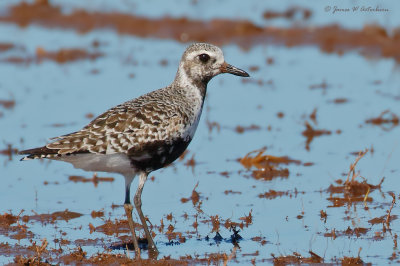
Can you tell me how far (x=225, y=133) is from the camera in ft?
62.2

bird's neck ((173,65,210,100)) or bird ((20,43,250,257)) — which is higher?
bird's neck ((173,65,210,100))

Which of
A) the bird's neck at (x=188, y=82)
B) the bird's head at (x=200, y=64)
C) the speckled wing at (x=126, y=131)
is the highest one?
the bird's head at (x=200, y=64)

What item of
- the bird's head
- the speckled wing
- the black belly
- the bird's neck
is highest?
the bird's head

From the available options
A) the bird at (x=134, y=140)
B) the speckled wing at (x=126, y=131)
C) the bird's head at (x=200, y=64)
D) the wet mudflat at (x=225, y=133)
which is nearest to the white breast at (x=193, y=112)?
the bird at (x=134, y=140)

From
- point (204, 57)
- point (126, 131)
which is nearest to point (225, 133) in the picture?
point (204, 57)

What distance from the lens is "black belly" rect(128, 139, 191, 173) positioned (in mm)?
11953

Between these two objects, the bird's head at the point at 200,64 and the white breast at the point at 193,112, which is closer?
the white breast at the point at 193,112

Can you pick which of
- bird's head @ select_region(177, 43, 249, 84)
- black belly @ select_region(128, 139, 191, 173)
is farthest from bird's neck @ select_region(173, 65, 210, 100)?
black belly @ select_region(128, 139, 191, 173)

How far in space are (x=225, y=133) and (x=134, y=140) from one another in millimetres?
7204

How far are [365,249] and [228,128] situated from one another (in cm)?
786

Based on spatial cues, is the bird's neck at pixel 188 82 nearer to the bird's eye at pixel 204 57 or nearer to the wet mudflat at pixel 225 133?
the bird's eye at pixel 204 57

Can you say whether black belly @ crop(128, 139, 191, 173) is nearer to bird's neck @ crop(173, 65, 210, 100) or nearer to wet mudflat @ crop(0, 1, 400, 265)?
bird's neck @ crop(173, 65, 210, 100)

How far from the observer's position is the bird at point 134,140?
11.8 metres

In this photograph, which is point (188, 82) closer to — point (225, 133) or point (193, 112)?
point (193, 112)
